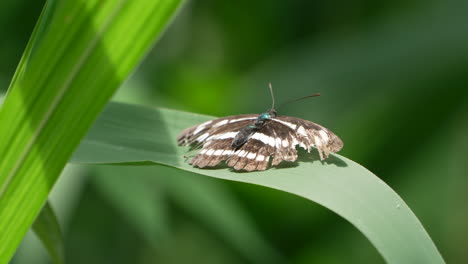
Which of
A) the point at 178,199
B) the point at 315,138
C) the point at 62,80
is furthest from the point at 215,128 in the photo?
the point at 178,199

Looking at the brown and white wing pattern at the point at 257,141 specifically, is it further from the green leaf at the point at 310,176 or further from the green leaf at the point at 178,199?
the green leaf at the point at 178,199

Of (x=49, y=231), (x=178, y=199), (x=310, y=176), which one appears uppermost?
(x=178, y=199)

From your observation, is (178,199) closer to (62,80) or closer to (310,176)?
(310,176)

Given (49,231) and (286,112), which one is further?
(286,112)

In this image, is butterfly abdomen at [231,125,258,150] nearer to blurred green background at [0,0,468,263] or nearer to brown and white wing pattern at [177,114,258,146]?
brown and white wing pattern at [177,114,258,146]

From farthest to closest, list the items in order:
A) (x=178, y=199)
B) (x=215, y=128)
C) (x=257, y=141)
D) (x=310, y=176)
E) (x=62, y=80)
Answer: (x=178, y=199)
(x=215, y=128)
(x=257, y=141)
(x=310, y=176)
(x=62, y=80)

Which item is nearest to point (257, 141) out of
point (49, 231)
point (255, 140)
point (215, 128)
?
point (255, 140)

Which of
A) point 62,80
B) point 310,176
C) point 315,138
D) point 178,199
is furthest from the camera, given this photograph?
point 178,199

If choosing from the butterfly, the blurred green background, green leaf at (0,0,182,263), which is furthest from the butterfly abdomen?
the blurred green background

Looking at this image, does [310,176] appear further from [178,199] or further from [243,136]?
[178,199]

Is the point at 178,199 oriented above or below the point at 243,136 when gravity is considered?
above
